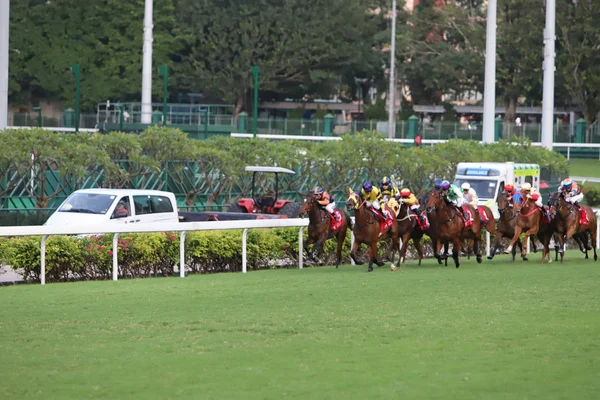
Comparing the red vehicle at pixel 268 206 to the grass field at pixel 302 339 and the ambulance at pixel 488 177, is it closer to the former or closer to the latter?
the ambulance at pixel 488 177

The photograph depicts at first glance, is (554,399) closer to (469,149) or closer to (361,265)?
(361,265)

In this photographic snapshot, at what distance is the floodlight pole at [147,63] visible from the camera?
37.6 m

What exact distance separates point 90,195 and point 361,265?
5.14m

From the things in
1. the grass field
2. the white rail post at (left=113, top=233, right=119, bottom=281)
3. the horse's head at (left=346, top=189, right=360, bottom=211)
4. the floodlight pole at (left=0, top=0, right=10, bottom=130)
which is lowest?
the grass field

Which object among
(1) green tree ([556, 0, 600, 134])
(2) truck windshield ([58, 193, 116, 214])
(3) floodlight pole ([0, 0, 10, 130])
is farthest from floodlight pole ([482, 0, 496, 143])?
(1) green tree ([556, 0, 600, 134])

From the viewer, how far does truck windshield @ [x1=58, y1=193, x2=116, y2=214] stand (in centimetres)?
2095

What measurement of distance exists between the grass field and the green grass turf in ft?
121

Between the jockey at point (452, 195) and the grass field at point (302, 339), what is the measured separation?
3596 mm

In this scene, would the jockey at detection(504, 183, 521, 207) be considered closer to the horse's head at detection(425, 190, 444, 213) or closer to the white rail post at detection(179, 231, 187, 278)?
the horse's head at detection(425, 190, 444, 213)

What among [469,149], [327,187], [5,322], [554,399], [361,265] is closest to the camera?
[554,399]

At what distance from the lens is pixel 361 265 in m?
20.7

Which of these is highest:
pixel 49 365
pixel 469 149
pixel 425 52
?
pixel 425 52

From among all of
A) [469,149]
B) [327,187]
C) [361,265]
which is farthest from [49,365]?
[469,149]

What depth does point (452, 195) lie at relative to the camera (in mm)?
20359
